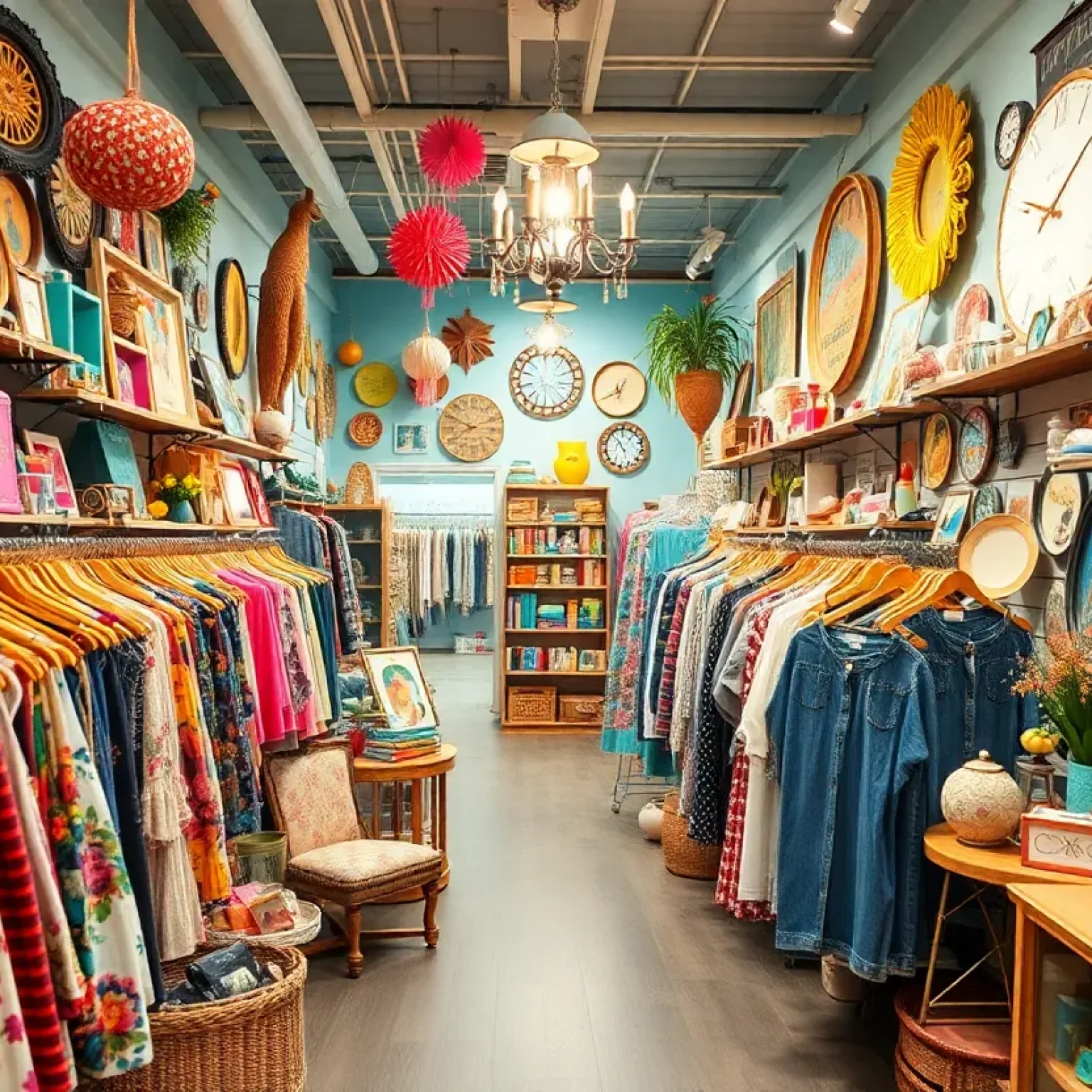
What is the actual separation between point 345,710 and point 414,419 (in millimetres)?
4797

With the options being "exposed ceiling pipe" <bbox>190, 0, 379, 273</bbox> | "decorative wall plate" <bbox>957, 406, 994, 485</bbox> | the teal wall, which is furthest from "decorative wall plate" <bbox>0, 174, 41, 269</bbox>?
"decorative wall plate" <bbox>957, 406, 994, 485</bbox>

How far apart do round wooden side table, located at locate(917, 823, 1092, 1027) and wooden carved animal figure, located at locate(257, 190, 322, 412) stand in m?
4.23

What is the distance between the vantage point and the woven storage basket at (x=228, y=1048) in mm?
2547

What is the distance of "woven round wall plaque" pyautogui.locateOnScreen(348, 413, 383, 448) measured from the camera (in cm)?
935

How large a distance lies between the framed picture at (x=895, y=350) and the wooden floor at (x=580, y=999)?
220cm

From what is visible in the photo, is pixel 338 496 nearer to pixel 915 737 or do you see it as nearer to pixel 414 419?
pixel 414 419

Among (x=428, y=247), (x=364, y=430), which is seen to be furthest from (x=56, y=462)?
(x=364, y=430)

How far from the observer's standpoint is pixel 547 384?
941cm

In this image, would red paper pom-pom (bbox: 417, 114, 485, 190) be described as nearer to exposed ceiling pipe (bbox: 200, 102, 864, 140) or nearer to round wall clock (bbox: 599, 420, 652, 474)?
exposed ceiling pipe (bbox: 200, 102, 864, 140)

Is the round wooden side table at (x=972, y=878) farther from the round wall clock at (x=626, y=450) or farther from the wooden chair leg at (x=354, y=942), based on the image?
the round wall clock at (x=626, y=450)

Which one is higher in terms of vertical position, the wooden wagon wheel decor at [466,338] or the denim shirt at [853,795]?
the wooden wagon wheel decor at [466,338]

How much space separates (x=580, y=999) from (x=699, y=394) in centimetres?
418

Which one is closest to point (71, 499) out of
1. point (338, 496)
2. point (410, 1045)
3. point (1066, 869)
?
point (410, 1045)

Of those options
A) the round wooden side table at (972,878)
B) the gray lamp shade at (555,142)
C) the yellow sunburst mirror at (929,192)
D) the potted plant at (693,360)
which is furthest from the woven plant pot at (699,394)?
the round wooden side table at (972,878)
